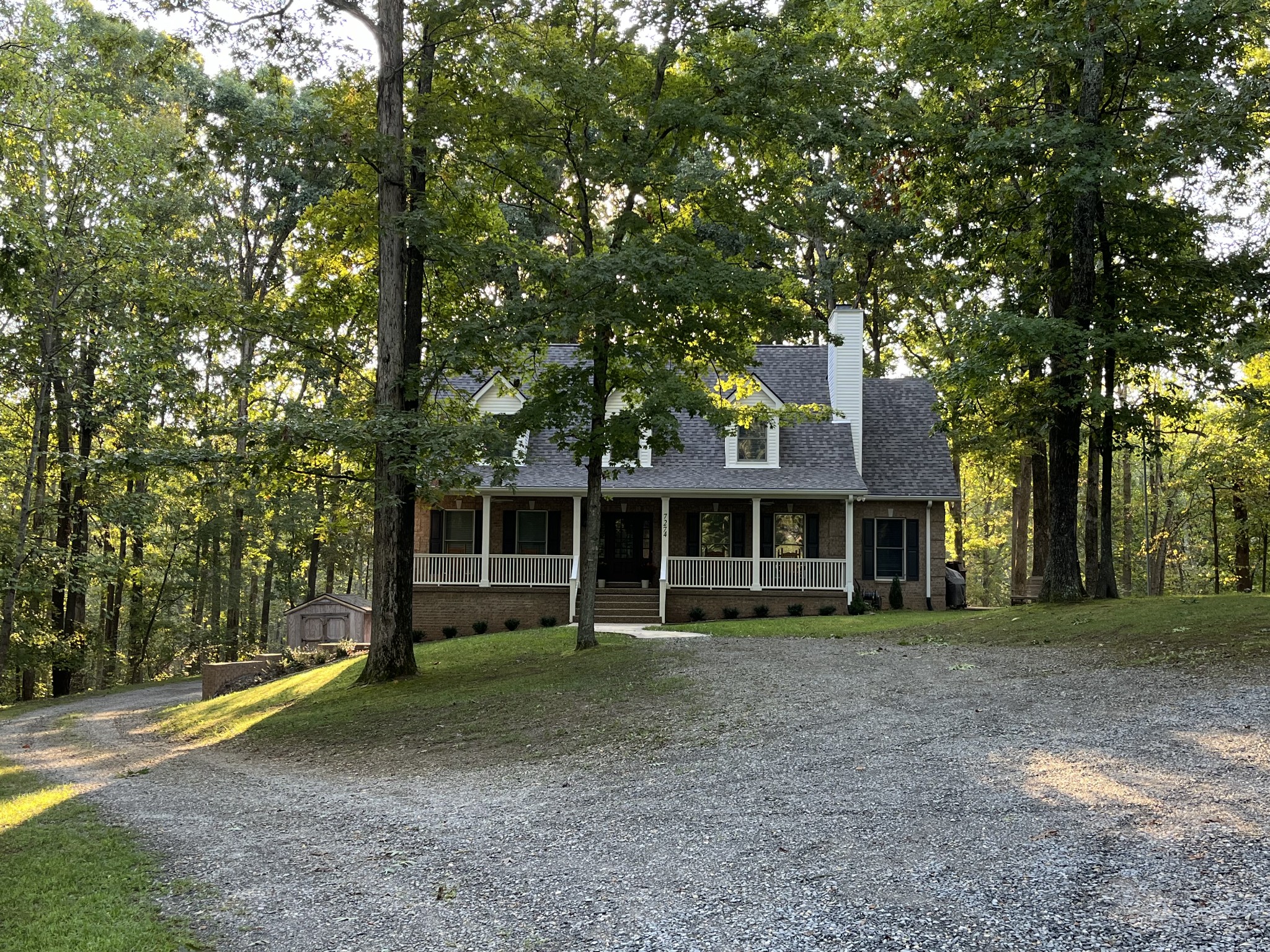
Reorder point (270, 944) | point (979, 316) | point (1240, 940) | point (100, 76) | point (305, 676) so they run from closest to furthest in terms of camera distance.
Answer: point (1240, 940) < point (270, 944) < point (979, 316) < point (305, 676) < point (100, 76)

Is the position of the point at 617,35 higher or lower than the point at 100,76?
lower

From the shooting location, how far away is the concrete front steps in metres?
23.2

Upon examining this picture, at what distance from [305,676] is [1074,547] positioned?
46.3ft

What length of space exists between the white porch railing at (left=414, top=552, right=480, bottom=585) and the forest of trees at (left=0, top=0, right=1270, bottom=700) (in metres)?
5.77

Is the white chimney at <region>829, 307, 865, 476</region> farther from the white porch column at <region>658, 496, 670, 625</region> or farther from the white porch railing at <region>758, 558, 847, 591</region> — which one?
the white porch column at <region>658, 496, 670, 625</region>

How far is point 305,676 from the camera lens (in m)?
18.0

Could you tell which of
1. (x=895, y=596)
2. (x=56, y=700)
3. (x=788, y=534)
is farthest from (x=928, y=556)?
(x=56, y=700)

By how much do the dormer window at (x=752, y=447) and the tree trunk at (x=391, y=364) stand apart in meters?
11.4

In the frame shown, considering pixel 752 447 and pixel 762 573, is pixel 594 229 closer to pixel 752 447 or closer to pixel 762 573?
pixel 752 447

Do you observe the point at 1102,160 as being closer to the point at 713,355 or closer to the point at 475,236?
the point at 713,355

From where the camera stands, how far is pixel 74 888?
19.4 feet

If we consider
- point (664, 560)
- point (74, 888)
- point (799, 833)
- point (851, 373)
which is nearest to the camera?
point (74, 888)

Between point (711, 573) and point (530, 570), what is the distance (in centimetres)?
450

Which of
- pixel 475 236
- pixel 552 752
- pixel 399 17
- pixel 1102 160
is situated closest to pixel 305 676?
pixel 475 236
